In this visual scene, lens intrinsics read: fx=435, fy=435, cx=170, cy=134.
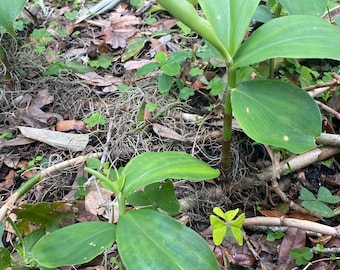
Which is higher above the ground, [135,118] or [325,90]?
[325,90]

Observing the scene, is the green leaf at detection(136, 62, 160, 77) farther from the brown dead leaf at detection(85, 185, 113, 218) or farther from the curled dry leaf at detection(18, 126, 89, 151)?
the brown dead leaf at detection(85, 185, 113, 218)

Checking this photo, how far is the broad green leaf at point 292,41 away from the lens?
3.01ft

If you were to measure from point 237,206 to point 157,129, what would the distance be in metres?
0.39

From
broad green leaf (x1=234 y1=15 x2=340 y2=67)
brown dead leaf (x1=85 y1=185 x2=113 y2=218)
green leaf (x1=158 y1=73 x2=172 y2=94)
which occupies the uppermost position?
broad green leaf (x1=234 y1=15 x2=340 y2=67)

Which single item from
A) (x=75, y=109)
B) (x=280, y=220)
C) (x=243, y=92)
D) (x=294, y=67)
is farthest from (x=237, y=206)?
(x=75, y=109)

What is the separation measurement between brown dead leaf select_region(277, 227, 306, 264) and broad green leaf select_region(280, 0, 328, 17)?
1.92 feet

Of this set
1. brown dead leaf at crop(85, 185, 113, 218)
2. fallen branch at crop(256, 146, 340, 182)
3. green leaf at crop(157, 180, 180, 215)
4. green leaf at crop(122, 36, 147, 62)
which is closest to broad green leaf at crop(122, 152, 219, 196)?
green leaf at crop(157, 180, 180, 215)

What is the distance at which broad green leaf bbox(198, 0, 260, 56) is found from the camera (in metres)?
0.99

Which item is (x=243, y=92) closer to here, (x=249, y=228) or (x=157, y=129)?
(x=249, y=228)

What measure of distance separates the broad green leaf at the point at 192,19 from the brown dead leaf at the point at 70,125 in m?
0.80

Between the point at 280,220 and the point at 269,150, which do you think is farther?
the point at 269,150

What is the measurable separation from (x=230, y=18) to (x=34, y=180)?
2.43 ft

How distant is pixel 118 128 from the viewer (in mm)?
1548

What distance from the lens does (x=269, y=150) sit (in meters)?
1.35
